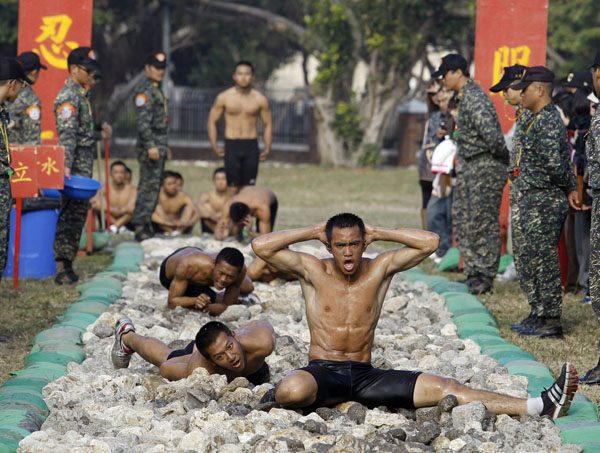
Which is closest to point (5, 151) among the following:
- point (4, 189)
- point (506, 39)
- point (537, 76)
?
point (4, 189)

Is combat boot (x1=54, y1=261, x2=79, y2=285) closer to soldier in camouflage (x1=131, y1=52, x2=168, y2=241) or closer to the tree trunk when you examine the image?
soldier in camouflage (x1=131, y1=52, x2=168, y2=241)

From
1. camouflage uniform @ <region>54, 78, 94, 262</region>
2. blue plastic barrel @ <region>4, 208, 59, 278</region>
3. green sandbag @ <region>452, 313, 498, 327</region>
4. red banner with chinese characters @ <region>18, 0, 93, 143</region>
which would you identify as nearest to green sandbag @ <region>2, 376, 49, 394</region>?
green sandbag @ <region>452, 313, 498, 327</region>

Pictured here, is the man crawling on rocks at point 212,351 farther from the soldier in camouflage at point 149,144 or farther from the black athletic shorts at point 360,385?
the soldier in camouflage at point 149,144

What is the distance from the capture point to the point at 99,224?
15305mm

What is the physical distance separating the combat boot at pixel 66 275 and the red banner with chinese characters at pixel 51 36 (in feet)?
7.11

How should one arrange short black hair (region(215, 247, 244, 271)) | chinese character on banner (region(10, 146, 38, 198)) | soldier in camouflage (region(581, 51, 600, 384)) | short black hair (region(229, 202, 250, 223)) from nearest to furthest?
1. soldier in camouflage (region(581, 51, 600, 384))
2. short black hair (region(215, 247, 244, 271))
3. chinese character on banner (region(10, 146, 38, 198))
4. short black hair (region(229, 202, 250, 223))

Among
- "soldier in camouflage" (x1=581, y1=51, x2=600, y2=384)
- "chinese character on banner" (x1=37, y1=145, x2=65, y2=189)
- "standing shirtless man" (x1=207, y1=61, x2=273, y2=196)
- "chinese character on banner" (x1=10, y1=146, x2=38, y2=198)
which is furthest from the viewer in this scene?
"standing shirtless man" (x1=207, y1=61, x2=273, y2=196)

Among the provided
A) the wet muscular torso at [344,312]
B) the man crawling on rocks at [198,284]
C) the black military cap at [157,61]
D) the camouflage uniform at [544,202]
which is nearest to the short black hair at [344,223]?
the wet muscular torso at [344,312]

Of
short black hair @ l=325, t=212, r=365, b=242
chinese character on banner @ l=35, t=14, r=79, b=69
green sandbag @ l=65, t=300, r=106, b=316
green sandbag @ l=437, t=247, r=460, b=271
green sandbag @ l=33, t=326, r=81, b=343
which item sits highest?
chinese character on banner @ l=35, t=14, r=79, b=69

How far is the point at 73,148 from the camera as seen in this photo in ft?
36.4

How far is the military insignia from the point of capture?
11.1 metres

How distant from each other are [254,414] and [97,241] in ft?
24.6

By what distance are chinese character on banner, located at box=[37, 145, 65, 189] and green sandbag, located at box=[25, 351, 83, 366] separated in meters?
2.85

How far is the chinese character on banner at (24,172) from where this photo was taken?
10070mm
